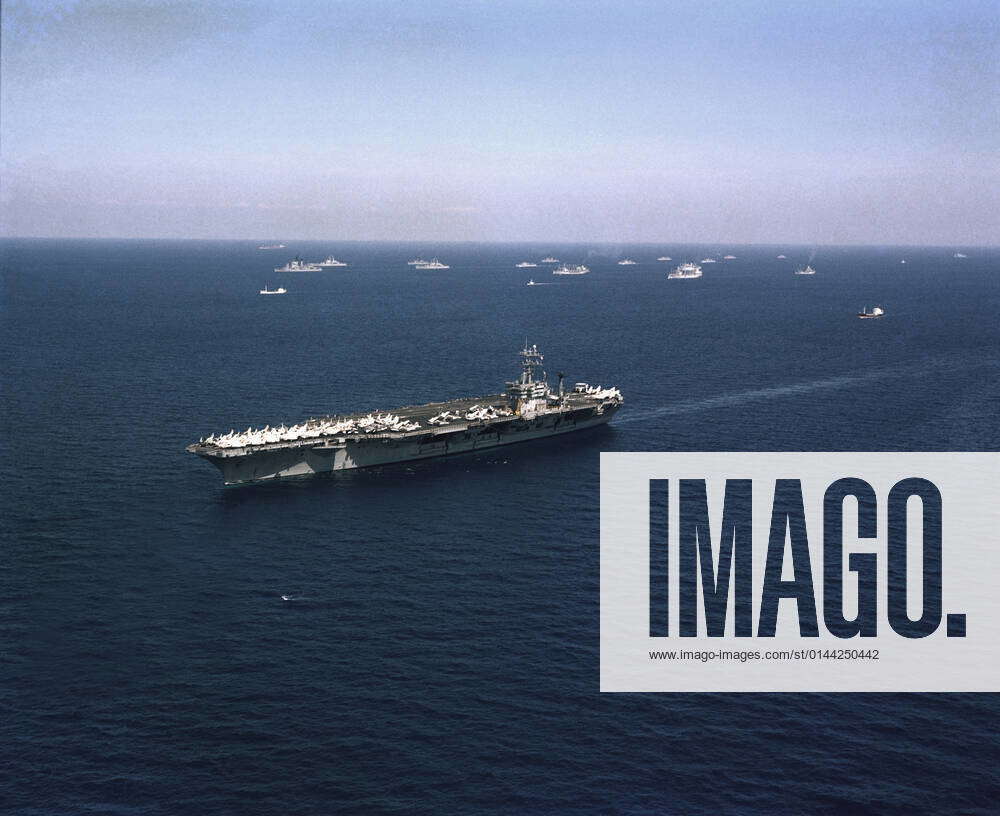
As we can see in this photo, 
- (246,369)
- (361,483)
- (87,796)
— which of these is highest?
(246,369)

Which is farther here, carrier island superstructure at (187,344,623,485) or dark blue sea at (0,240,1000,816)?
carrier island superstructure at (187,344,623,485)

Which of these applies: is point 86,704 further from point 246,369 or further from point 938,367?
point 938,367

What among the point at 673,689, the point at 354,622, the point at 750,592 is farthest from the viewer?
the point at 750,592

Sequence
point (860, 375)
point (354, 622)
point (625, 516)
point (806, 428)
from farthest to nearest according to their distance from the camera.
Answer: point (860, 375)
point (806, 428)
point (625, 516)
point (354, 622)

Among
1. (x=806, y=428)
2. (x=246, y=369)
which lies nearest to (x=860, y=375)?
(x=806, y=428)

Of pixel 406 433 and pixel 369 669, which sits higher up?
pixel 406 433

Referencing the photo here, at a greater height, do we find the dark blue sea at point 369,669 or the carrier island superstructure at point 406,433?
the carrier island superstructure at point 406,433

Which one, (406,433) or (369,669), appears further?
(406,433)

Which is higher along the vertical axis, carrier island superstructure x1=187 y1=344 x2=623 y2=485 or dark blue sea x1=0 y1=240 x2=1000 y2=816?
carrier island superstructure x1=187 y1=344 x2=623 y2=485
